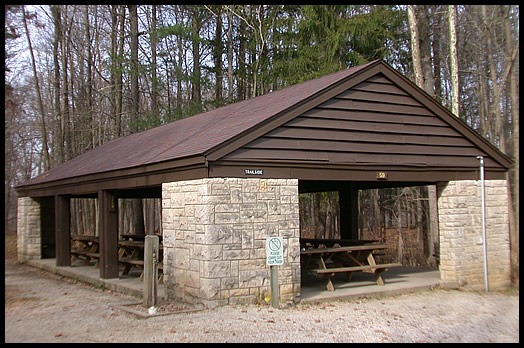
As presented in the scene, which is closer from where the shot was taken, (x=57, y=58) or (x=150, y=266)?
(x=150, y=266)

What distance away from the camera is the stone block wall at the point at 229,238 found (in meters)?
8.90

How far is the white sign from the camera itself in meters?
8.80

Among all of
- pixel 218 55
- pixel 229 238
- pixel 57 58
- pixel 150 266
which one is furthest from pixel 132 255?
pixel 57 58

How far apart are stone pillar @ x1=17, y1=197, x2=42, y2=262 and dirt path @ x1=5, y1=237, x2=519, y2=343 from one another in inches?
290

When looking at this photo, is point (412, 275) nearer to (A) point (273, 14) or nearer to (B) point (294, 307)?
(B) point (294, 307)

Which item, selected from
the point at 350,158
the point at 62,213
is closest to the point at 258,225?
the point at 350,158

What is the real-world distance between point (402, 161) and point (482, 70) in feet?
49.6

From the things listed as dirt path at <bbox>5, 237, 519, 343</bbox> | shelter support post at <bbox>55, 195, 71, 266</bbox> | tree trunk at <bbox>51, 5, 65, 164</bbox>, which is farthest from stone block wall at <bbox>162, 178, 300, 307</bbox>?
tree trunk at <bbox>51, 5, 65, 164</bbox>

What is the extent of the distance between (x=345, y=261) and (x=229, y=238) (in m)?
3.47

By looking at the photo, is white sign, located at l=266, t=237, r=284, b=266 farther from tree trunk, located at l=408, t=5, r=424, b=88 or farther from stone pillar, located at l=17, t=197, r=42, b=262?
stone pillar, located at l=17, t=197, r=42, b=262

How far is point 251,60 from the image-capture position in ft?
89.3

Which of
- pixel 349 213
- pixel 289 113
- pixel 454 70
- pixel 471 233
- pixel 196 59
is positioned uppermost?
pixel 196 59

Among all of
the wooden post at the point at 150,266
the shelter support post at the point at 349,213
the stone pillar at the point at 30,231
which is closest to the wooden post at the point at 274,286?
the wooden post at the point at 150,266

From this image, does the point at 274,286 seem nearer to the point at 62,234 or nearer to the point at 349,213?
the point at 349,213
